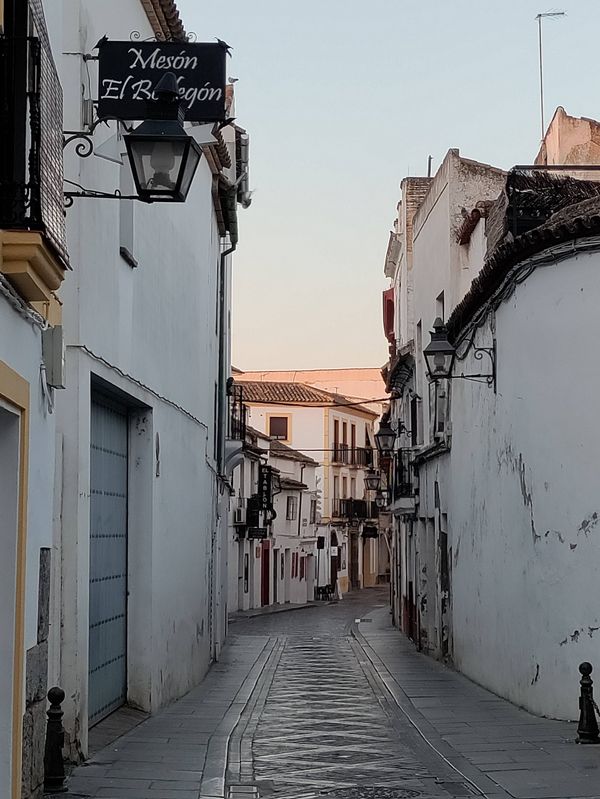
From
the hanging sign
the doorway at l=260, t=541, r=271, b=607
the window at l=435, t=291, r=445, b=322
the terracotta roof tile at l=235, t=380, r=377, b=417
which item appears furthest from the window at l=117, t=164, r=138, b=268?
the terracotta roof tile at l=235, t=380, r=377, b=417

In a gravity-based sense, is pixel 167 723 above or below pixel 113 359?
below

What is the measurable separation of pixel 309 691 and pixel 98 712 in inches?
224

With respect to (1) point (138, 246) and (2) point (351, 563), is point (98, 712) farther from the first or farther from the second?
(2) point (351, 563)

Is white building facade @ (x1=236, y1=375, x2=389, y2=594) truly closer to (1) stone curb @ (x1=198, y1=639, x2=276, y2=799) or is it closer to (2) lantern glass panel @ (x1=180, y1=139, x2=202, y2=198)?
(1) stone curb @ (x1=198, y1=639, x2=276, y2=799)

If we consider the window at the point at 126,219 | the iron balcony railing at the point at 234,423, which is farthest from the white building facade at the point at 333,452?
the window at the point at 126,219

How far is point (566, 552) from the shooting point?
12.1 metres

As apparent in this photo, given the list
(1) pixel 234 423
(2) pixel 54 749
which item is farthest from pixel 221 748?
(1) pixel 234 423

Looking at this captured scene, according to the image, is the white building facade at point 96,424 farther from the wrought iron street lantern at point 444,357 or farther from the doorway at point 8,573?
the wrought iron street lantern at point 444,357

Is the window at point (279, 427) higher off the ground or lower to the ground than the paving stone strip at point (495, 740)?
higher

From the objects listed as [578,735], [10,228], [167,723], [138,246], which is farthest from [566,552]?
[10,228]

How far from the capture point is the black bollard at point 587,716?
34.9 ft

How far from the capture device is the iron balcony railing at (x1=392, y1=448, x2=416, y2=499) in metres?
26.2

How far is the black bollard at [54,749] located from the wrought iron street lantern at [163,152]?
328 centimetres

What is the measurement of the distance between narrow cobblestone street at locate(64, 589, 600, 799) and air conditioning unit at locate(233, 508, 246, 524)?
2509cm
